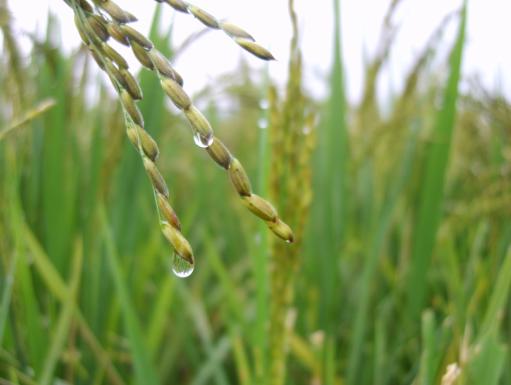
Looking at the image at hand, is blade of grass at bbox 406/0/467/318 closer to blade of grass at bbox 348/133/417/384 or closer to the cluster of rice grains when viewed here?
blade of grass at bbox 348/133/417/384

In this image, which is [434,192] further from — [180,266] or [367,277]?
[180,266]

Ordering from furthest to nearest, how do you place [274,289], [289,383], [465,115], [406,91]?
[465,115] → [406,91] → [289,383] → [274,289]

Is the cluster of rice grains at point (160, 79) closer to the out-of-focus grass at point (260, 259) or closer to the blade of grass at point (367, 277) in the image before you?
the out-of-focus grass at point (260, 259)

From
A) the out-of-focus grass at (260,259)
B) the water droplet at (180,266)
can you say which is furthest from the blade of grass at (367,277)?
the water droplet at (180,266)

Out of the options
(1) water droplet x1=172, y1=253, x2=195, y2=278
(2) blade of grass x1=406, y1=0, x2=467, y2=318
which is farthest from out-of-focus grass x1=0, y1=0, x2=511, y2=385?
(1) water droplet x1=172, y1=253, x2=195, y2=278

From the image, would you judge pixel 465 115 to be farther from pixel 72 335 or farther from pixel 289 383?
pixel 72 335

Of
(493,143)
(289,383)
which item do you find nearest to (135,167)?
(289,383)
